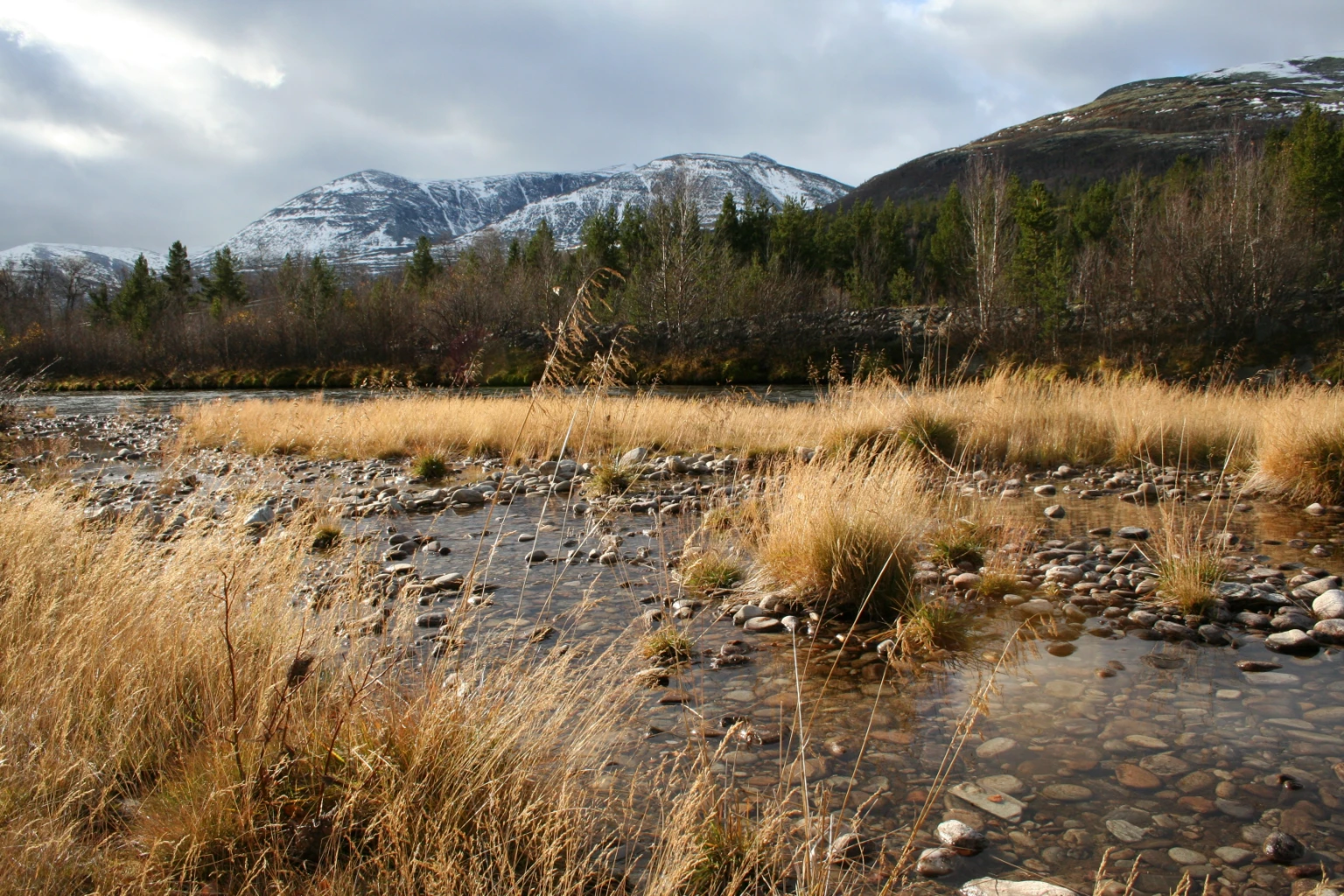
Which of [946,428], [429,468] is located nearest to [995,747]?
[946,428]

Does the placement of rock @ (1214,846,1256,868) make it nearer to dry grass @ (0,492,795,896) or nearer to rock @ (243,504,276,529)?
dry grass @ (0,492,795,896)

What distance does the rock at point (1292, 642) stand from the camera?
409 centimetres

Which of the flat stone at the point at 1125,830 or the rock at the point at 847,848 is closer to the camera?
the rock at the point at 847,848

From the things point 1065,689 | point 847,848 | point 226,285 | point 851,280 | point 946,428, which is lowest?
point 1065,689

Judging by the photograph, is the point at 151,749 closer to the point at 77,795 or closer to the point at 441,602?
the point at 77,795

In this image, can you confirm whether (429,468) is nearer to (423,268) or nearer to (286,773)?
(286,773)

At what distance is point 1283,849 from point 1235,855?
0.51 feet

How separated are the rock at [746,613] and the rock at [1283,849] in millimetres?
2721

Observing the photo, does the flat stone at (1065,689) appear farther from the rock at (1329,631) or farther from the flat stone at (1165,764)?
the rock at (1329,631)

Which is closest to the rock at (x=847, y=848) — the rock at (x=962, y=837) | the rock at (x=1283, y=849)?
the rock at (x=962, y=837)

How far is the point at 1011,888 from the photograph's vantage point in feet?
7.56

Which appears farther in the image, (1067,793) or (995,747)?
(995,747)

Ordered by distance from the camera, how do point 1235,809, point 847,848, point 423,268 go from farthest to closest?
point 423,268 → point 1235,809 → point 847,848

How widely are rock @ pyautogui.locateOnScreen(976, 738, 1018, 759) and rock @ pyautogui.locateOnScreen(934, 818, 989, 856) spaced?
57 cm
